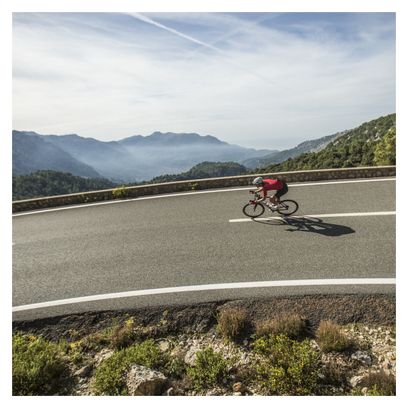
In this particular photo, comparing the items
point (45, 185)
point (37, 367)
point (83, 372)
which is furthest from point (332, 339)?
point (45, 185)

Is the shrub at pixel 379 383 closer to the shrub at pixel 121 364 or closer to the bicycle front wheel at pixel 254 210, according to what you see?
the shrub at pixel 121 364

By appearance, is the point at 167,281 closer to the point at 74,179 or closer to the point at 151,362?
the point at 151,362

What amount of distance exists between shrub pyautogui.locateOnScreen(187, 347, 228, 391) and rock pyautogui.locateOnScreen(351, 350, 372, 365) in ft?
6.13

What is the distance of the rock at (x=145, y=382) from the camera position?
4129mm

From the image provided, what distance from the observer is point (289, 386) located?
13.1ft

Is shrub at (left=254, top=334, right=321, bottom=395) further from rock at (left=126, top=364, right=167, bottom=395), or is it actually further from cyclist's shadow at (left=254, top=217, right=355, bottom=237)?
cyclist's shadow at (left=254, top=217, right=355, bottom=237)

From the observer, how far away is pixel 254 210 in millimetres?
9086

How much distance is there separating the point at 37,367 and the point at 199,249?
12.8 feet

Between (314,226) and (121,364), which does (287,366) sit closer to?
(121,364)

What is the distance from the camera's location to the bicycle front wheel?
9.04 metres

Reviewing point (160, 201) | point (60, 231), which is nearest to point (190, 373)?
point (60, 231)

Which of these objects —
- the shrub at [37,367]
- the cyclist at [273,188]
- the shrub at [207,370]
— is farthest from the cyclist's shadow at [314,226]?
the shrub at [37,367]

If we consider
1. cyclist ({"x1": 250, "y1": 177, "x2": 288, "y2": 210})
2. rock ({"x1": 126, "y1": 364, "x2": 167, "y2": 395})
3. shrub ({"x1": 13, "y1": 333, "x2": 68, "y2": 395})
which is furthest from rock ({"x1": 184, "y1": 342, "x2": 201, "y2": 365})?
cyclist ({"x1": 250, "y1": 177, "x2": 288, "y2": 210})

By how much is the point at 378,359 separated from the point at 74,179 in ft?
583
